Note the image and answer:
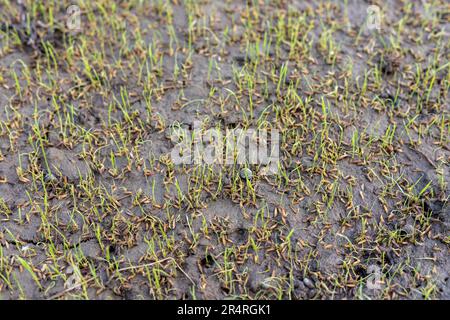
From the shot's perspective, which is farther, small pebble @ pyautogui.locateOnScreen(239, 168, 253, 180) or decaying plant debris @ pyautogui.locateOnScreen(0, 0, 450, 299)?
small pebble @ pyautogui.locateOnScreen(239, 168, 253, 180)

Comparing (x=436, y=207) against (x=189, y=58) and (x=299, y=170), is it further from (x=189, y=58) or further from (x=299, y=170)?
(x=189, y=58)

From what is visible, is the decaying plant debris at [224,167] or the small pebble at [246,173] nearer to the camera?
the decaying plant debris at [224,167]

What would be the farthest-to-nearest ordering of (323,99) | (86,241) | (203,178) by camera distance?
(323,99) < (203,178) < (86,241)

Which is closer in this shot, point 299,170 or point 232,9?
point 299,170

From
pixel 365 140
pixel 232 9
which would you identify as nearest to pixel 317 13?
pixel 232 9
